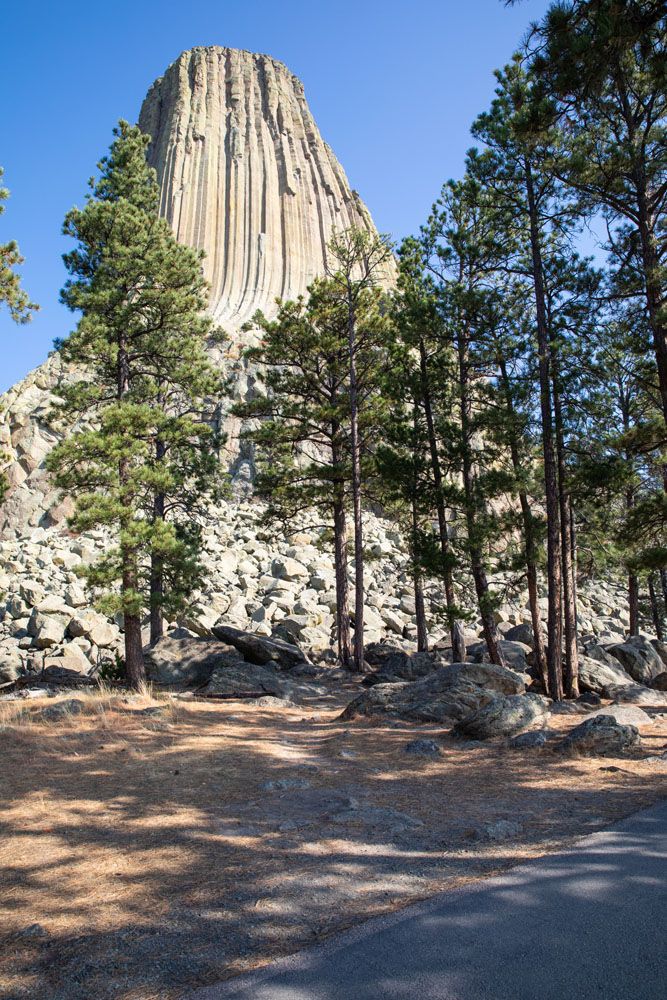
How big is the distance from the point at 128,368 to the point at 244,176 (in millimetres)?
56690

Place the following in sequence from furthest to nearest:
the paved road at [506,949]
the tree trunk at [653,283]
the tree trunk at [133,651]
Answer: the tree trunk at [133,651]
the tree trunk at [653,283]
the paved road at [506,949]

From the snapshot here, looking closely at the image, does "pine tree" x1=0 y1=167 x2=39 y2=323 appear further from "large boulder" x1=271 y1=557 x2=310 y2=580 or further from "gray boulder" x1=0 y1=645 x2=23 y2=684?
"large boulder" x1=271 y1=557 x2=310 y2=580

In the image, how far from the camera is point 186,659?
17312 mm

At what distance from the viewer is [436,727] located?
33.0 ft

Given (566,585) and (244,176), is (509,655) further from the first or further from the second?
(244,176)

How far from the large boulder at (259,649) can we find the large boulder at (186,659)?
43 cm

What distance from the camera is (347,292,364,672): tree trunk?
1805cm

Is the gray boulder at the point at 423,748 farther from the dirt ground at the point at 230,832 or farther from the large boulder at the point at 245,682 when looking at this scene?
the large boulder at the point at 245,682

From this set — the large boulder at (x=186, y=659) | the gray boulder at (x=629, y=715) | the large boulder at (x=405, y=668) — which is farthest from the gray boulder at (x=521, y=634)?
the gray boulder at (x=629, y=715)

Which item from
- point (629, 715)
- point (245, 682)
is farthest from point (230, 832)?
point (245, 682)

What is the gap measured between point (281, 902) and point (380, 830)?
1.59 metres

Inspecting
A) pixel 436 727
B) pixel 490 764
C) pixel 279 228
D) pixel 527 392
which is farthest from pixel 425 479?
pixel 279 228

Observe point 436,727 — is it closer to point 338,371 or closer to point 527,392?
point 527,392

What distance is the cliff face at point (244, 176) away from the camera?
59.4m
